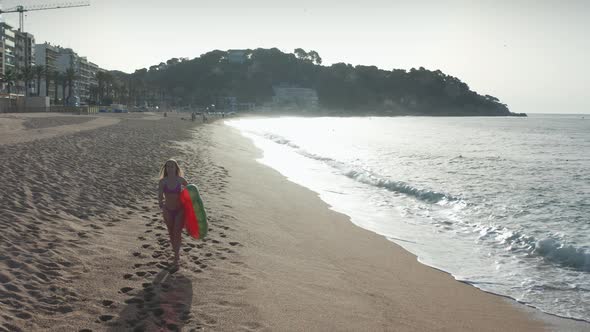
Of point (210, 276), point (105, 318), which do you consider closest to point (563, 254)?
point (210, 276)

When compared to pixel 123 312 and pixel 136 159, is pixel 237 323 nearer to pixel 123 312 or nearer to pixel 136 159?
pixel 123 312

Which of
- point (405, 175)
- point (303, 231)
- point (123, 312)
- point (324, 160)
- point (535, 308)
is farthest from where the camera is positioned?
point (324, 160)

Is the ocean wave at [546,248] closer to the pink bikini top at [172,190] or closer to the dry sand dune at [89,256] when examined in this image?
the dry sand dune at [89,256]

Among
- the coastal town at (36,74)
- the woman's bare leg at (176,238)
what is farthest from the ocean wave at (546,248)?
the coastal town at (36,74)

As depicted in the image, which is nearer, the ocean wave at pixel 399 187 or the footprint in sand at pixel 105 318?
the footprint in sand at pixel 105 318

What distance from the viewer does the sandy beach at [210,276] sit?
4281 millimetres

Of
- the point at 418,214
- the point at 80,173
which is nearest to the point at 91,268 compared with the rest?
the point at 80,173

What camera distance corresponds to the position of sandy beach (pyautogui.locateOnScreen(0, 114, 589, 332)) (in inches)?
169

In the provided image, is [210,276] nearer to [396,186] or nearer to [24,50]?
[396,186]

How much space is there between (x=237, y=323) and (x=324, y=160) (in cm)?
2106

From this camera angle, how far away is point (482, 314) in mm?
5254

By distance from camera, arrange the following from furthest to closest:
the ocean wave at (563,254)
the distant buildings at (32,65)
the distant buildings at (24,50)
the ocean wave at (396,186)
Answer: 1. the distant buildings at (24,50)
2. the distant buildings at (32,65)
3. the ocean wave at (396,186)
4. the ocean wave at (563,254)

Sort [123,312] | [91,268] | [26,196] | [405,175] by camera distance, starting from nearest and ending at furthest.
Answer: [123,312] < [91,268] < [26,196] < [405,175]

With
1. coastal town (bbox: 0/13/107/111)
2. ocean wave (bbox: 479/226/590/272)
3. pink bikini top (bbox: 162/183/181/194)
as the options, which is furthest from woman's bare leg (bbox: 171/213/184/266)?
coastal town (bbox: 0/13/107/111)
